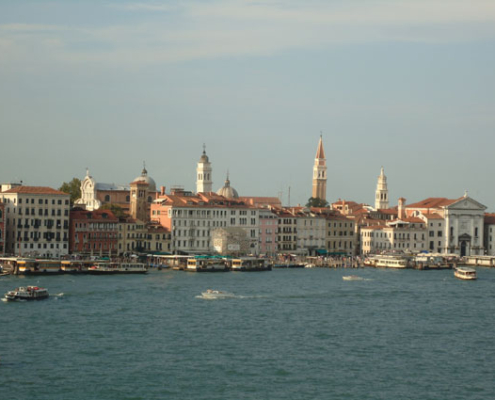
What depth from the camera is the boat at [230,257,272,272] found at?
78125mm

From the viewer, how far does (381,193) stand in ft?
413

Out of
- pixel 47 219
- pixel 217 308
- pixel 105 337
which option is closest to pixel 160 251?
pixel 47 219

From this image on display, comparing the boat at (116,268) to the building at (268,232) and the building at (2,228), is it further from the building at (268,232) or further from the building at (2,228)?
the building at (268,232)

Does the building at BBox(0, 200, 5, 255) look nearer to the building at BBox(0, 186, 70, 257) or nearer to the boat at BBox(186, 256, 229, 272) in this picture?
the building at BBox(0, 186, 70, 257)

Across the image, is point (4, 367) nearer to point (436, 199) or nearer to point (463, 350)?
point (463, 350)

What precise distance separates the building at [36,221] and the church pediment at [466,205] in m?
38.1

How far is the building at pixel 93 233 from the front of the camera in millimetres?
81188

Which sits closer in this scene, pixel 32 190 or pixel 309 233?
pixel 32 190

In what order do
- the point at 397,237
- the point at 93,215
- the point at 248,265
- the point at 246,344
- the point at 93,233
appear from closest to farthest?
the point at 246,344 → the point at 248,265 → the point at 93,233 → the point at 93,215 → the point at 397,237


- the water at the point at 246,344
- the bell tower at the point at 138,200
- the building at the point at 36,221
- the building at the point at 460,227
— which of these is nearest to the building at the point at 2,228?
the building at the point at 36,221

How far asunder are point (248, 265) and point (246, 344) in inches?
1614

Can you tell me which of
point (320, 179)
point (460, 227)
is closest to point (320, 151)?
point (320, 179)

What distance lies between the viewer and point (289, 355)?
117 ft

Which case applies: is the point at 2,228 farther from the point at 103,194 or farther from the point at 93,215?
the point at 103,194
